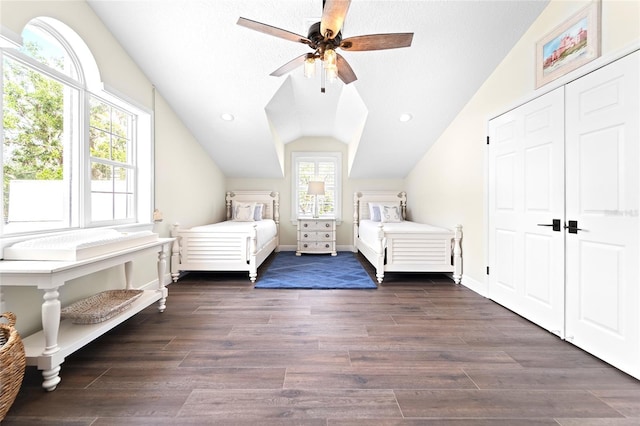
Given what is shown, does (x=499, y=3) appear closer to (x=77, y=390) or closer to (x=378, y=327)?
(x=378, y=327)

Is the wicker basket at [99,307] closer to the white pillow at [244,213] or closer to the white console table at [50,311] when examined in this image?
the white console table at [50,311]

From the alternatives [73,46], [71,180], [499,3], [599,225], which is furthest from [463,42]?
[71,180]

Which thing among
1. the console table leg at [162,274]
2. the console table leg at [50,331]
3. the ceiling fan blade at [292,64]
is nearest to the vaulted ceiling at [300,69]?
the ceiling fan blade at [292,64]

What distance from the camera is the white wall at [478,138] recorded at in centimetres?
190

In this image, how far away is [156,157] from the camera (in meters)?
3.39

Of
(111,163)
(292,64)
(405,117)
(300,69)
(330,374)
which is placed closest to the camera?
(330,374)

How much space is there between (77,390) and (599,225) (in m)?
3.37

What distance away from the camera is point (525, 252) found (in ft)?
8.65

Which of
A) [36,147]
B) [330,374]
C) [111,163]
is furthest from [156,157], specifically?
[330,374]

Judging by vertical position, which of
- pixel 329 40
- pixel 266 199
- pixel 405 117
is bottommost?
pixel 266 199

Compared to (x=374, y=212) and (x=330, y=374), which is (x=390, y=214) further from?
(x=330, y=374)

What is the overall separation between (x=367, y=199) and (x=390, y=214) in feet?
2.44

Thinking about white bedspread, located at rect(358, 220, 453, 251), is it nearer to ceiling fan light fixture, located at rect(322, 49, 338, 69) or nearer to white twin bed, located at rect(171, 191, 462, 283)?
white twin bed, located at rect(171, 191, 462, 283)

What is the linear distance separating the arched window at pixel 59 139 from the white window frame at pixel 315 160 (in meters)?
3.36
